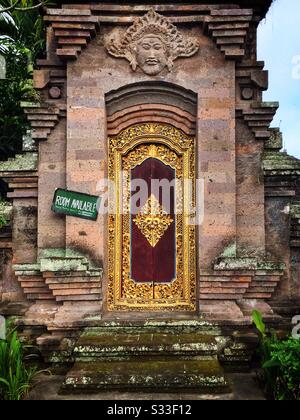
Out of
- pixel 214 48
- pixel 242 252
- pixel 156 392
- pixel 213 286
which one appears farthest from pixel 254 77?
pixel 156 392

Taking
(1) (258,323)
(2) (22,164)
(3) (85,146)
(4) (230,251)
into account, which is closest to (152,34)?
(3) (85,146)

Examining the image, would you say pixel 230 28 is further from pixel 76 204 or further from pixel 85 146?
pixel 76 204

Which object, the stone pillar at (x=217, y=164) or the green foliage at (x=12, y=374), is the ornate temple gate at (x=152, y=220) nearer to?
the stone pillar at (x=217, y=164)

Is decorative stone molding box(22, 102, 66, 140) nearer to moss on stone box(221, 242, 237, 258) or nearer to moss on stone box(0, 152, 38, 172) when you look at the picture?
moss on stone box(0, 152, 38, 172)

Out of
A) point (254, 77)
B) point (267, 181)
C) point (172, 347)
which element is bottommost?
point (172, 347)

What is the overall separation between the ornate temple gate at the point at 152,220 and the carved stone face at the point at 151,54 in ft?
3.10

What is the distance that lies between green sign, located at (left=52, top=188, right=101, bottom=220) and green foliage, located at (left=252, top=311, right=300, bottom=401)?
3300 millimetres

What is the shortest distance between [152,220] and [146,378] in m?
2.74

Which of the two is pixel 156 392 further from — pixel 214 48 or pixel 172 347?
pixel 214 48

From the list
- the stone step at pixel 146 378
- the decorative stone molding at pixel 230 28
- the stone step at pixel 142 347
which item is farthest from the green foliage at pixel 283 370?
the decorative stone molding at pixel 230 28

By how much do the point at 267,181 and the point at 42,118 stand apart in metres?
3.89

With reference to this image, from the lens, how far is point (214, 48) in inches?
286

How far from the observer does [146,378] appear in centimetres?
555

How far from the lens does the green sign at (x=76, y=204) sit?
6.95 metres
